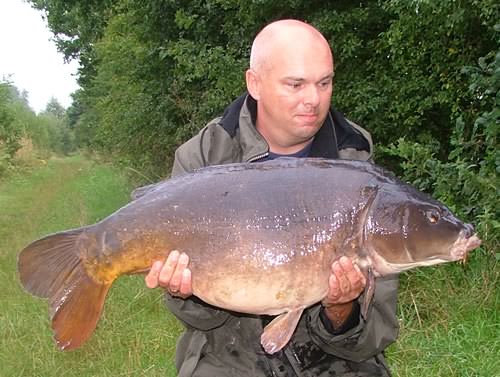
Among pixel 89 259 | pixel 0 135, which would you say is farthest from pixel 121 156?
pixel 0 135

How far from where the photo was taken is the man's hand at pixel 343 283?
75.2 inches

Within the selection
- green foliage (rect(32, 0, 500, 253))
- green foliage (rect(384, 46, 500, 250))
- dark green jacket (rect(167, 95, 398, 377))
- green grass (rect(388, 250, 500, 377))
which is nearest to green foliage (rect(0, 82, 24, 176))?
green foliage (rect(32, 0, 500, 253))

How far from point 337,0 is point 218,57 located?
126 centimetres

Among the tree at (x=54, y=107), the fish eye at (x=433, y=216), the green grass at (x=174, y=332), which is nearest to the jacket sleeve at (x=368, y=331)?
the fish eye at (x=433, y=216)

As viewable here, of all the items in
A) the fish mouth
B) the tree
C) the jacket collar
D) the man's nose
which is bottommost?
the tree

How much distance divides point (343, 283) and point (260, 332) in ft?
1.53

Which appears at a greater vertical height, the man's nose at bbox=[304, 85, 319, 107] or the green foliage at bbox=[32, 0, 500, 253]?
the man's nose at bbox=[304, 85, 319, 107]

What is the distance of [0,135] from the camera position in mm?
22438

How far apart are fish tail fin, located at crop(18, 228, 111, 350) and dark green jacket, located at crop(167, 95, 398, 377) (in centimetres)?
35

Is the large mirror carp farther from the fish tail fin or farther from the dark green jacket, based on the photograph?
the dark green jacket

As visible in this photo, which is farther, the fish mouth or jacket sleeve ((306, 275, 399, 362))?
jacket sleeve ((306, 275, 399, 362))

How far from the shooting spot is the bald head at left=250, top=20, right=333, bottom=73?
233 centimetres

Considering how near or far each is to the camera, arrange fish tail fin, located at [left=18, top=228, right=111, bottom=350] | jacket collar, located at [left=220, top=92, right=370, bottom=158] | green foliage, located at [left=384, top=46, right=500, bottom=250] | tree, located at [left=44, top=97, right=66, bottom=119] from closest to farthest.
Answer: fish tail fin, located at [left=18, top=228, right=111, bottom=350], jacket collar, located at [left=220, top=92, right=370, bottom=158], green foliage, located at [left=384, top=46, right=500, bottom=250], tree, located at [left=44, top=97, right=66, bottom=119]

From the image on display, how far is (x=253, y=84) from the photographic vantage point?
248 centimetres
